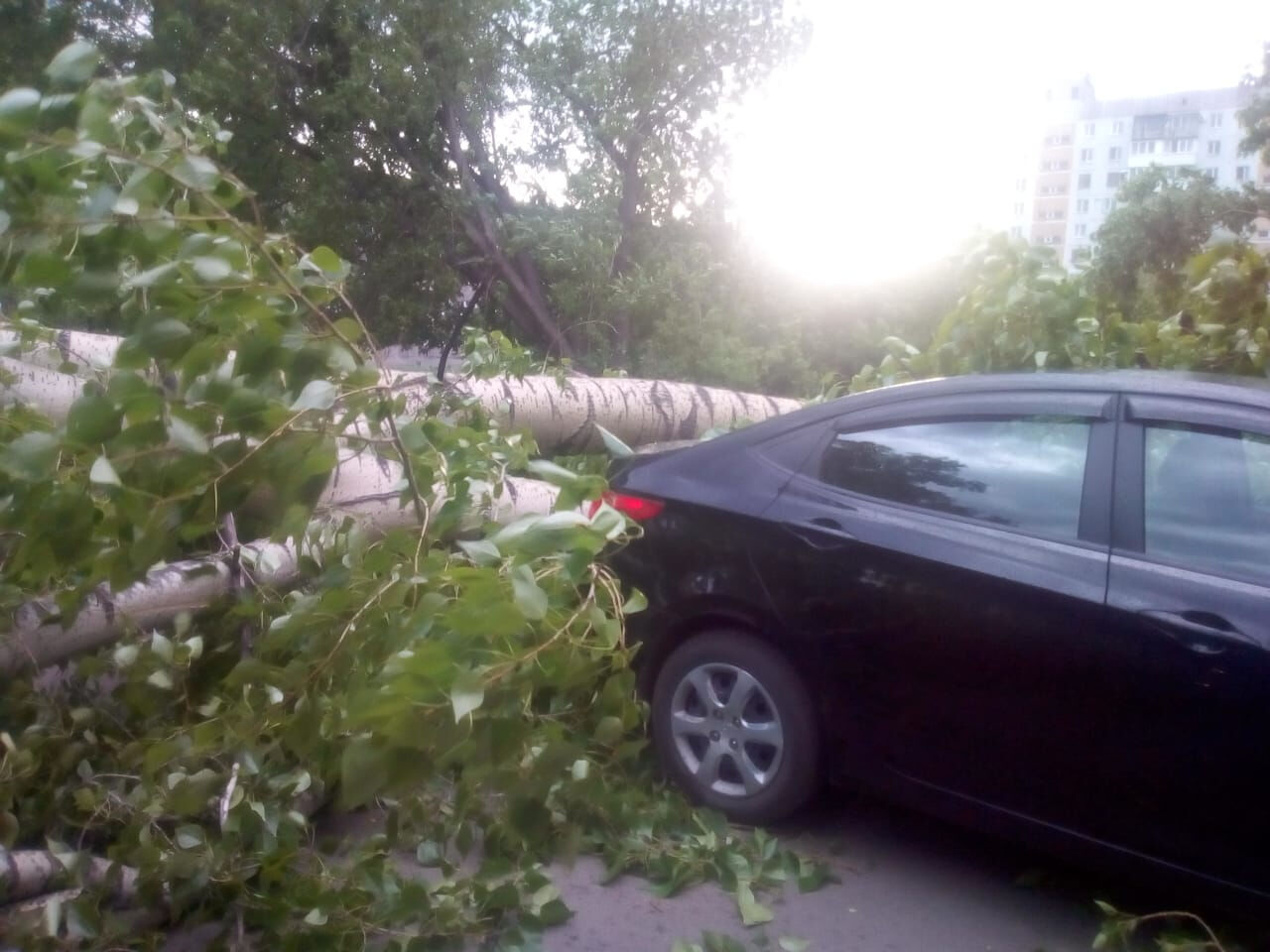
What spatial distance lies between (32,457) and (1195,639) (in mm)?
2765

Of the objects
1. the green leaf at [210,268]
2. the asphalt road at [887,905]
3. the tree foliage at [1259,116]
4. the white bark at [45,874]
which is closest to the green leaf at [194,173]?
the green leaf at [210,268]

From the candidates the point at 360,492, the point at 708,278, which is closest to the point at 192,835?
the point at 360,492

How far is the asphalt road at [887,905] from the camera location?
11.1ft

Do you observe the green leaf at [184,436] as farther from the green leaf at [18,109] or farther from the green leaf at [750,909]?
the green leaf at [750,909]

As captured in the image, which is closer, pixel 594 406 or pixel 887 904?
pixel 887 904

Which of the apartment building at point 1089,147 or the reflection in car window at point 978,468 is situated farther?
the apartment building at point 1089,147

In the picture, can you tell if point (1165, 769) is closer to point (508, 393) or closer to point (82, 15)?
point (508, 393)

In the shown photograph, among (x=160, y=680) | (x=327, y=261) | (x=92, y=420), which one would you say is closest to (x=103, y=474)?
(x=92, y=420)

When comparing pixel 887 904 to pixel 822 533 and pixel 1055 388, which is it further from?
pixel 1055 388

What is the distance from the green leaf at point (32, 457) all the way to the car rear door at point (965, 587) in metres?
2.56

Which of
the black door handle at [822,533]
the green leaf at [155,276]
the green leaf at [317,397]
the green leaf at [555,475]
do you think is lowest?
the black door handle at [822,533]

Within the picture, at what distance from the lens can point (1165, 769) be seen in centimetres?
314

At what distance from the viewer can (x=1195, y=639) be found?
3096 millimetres

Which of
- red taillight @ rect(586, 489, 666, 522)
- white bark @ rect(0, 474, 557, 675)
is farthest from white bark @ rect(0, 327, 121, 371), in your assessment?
red taillight @ rect(586, 489, 666, 522)
